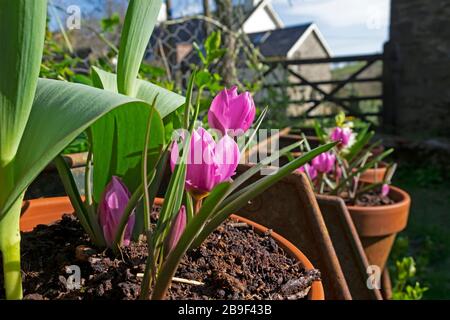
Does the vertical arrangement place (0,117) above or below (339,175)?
above

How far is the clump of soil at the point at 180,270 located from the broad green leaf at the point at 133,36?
185 mm

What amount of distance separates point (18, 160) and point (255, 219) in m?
0.47

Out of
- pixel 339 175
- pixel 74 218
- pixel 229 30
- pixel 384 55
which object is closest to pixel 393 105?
pixel 384 55

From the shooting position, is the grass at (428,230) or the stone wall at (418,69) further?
the stone wall at (418,69)

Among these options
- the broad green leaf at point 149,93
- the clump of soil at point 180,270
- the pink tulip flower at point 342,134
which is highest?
the broad green leaf at point 149,93

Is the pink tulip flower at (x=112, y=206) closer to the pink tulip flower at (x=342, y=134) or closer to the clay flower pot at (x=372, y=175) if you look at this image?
the pink tulip flower at (x=342, y=134)

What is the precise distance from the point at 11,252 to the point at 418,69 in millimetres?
4438

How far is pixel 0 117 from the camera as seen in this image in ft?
1.19

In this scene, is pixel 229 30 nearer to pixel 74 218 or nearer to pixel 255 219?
pixel 255 219

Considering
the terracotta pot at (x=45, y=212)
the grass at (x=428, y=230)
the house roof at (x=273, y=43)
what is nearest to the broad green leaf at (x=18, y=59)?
the terracotta pot at (x=45, y=212)

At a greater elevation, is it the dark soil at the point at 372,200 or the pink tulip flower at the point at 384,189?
the pink tulip flower at the point at 384,189

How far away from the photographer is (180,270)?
0.46 meters

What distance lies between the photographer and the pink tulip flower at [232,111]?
486mm

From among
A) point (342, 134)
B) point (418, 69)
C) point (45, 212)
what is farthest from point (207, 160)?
point (418, 69)
